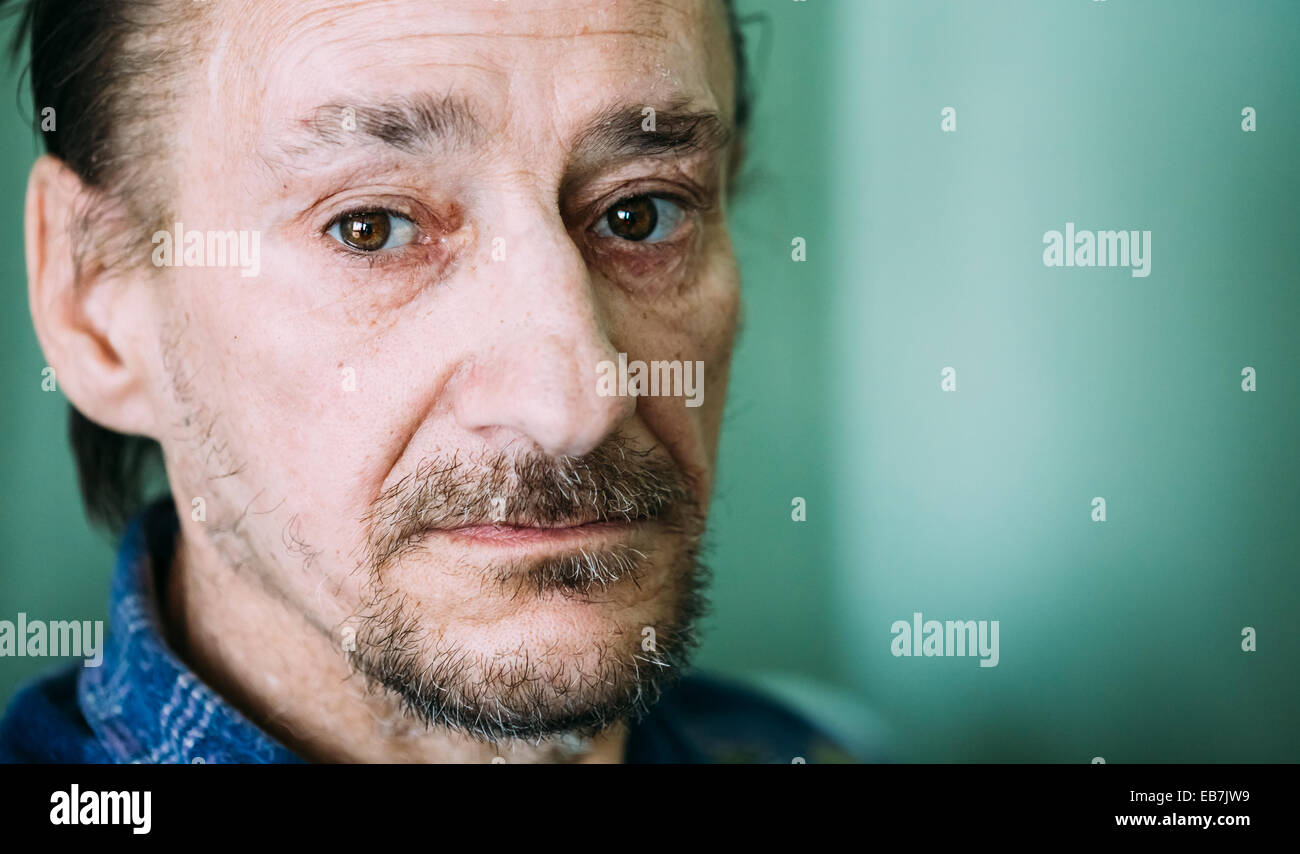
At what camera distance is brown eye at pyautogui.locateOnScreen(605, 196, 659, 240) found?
3.25 ft

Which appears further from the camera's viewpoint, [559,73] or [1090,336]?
[1090,336]

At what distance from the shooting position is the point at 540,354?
2.83 ft

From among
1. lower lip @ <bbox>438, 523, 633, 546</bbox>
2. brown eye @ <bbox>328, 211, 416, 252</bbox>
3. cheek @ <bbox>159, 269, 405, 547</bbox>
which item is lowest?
lower lip @ <bbox>438, 523, 633, 546</bbox>

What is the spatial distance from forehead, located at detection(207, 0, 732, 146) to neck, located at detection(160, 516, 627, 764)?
0.43 metres

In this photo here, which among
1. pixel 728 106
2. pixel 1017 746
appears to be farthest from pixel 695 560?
pixel 1017 746

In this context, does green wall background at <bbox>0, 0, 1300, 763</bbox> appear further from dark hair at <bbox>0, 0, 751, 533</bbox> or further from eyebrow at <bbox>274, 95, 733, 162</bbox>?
eyebrow at <bbox>274, 95, 733, 162</bbox>

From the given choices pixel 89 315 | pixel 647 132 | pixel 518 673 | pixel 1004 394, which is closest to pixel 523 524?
pixel 518 673

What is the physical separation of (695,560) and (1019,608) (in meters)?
0.63

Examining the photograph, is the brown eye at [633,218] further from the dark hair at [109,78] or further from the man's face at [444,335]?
the dark hair at [109,78]

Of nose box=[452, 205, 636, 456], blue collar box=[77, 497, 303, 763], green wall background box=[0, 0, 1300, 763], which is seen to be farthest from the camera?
green wall background box=[0, 0, 1300, 763]

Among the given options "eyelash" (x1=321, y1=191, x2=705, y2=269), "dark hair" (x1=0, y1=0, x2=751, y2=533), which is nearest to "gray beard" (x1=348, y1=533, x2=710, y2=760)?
"eyelash" (x1=321, y1=191, x2=705, y2=269)
